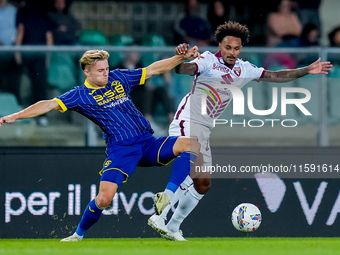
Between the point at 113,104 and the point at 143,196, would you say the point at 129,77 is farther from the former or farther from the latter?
the point at 143,196

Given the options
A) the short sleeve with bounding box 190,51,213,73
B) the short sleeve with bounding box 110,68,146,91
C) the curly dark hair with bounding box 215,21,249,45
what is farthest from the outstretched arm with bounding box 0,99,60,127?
the curly dark hair with bounding box 215,21,249,45

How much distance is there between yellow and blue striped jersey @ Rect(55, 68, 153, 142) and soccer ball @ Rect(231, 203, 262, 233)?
1.33 meters

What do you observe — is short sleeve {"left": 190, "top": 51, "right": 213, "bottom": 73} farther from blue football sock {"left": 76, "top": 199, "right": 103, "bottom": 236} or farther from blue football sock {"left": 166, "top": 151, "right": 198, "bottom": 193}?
blue football sock {"left": 76, "top": 199, "right": 103, "bottom": 236}

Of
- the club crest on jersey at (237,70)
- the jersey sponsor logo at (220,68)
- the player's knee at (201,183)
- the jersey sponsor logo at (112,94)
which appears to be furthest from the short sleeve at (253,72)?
the jersey sponsor logo at (112,94)

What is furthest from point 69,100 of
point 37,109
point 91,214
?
point 91,214

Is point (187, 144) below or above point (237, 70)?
below

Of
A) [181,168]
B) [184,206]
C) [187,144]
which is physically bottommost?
[184,206]

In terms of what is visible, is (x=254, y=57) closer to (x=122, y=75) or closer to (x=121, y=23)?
(x=122, y=75)

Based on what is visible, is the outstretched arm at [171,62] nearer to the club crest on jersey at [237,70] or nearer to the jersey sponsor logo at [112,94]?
the jersey sponsor logo at [112,94]

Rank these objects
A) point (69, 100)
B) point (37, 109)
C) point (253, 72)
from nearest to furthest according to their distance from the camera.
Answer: point (37, 109), point (69, 100), point (253, 72)

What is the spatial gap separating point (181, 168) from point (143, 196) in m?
1.74

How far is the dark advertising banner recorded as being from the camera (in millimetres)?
9898

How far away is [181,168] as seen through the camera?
8320mm

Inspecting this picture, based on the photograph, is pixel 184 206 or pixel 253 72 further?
pixel 253 72
